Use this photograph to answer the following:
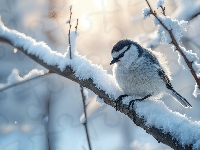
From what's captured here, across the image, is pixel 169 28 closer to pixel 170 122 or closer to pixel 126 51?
pixel 170 122

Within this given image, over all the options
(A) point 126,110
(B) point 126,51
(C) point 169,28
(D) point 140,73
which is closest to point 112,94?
(A) point 126,110

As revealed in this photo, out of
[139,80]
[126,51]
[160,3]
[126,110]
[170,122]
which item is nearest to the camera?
[170,122]

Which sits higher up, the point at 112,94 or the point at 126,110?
the point at 112,94

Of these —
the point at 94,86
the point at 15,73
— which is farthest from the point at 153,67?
the point at 15,73

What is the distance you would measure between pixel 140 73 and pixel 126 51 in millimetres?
299

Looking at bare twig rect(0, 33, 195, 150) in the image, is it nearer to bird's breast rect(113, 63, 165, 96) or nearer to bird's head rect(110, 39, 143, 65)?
bird's breast rect(113, 63, 165, 96)

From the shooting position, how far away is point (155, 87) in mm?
2051

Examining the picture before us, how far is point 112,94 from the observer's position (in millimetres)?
1895

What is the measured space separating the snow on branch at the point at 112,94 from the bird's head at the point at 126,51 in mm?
232

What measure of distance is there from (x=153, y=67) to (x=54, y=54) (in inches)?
30.0

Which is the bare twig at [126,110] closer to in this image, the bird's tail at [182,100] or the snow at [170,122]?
the snow at [170,122]

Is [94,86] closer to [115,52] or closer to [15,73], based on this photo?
[115,52]

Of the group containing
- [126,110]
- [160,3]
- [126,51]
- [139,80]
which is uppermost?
[126,51]

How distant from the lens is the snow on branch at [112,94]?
1.31 metres
